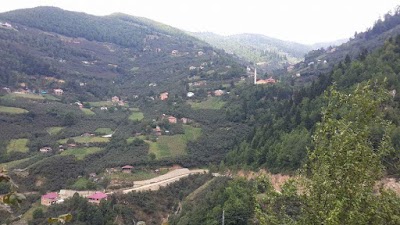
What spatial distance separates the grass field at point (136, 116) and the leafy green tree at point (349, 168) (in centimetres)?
5940

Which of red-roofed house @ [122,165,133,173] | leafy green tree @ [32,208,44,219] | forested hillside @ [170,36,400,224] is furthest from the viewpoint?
red-roofed house @ [122,165,133,173]

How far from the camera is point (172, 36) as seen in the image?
16525 centimetres

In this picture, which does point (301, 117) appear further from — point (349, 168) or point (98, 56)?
point (98, 56)

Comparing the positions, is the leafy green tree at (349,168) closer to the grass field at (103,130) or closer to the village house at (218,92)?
the grass field at (103,130)

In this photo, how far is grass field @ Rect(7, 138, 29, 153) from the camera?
165 ft

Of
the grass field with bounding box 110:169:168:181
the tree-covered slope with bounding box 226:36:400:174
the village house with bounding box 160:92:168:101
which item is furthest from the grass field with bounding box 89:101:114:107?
the tree-covered slope with bounding box 226:36:400:174

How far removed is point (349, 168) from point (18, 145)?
5200 cm

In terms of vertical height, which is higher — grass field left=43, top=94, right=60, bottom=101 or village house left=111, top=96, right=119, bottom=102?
grass field left=43, top=94, right=60, bottom=101

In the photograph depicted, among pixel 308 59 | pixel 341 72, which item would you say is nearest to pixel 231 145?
pixel 341 72

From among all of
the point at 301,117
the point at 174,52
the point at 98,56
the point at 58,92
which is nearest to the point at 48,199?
the point at 301,117

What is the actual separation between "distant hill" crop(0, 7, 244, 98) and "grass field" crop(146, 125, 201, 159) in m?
A: 25.0

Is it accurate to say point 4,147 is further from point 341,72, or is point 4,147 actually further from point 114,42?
point 114,42

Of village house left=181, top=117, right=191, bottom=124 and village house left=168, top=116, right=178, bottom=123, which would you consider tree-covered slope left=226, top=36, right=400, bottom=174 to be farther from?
village house left=168, top=116, right=178, bottom=123

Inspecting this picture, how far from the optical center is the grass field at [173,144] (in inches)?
1975
